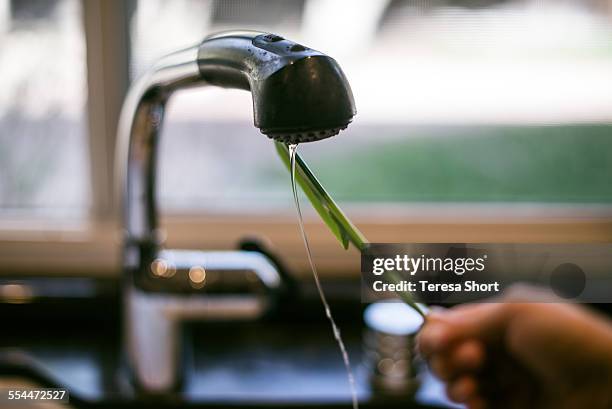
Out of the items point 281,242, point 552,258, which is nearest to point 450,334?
point 552,258

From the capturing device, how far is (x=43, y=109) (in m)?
0.92

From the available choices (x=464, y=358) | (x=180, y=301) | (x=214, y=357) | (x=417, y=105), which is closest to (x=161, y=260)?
(x=180, y=301)

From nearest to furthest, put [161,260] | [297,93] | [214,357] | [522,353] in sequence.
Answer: [297,93]
[522,353]
[161,260]
[214,357]

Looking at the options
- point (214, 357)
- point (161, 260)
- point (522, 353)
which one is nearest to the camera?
point (522, 353)

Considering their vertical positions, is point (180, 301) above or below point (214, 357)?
above

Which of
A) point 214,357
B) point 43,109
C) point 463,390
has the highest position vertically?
point 43,109

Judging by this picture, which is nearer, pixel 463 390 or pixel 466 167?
pixel 463 390

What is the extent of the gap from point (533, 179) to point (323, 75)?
578 millimetres

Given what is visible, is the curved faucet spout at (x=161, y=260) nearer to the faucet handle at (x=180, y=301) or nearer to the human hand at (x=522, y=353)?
the faucet handle at (x=180, y=301)

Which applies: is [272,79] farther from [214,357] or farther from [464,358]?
[214,357]

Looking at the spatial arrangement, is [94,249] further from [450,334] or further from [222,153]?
[450,334]

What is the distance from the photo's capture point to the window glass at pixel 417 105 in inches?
32.3

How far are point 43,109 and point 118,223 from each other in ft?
0.63

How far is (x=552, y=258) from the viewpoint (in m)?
0.56
